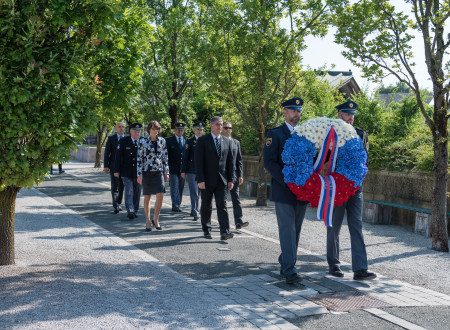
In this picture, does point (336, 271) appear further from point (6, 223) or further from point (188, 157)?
point (188, 157)

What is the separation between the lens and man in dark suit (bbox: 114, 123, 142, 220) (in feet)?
35.5

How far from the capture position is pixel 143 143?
31.2 feet

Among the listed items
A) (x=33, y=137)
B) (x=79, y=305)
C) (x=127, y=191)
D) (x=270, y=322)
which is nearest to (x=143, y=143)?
(x=127, y=191)

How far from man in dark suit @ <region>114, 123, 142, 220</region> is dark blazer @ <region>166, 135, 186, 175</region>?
1.25 meters

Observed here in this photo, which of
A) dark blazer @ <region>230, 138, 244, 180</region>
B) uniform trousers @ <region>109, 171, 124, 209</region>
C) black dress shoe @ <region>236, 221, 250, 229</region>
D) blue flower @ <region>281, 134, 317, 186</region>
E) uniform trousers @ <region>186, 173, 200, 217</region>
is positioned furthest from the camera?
uniform trousers @ <region>109, 171, 124, 209</region>

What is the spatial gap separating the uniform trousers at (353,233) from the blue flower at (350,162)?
0.45 metres

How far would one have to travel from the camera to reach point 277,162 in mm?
6113

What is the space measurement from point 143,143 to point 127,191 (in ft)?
5.72

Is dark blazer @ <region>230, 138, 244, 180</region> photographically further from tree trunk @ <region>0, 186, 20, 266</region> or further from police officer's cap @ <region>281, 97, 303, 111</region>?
tree trunk @ <region>0, 186, 20, 266</region>

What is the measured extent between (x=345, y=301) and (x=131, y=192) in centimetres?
651

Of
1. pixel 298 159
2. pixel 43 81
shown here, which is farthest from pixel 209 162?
pixel 43 81

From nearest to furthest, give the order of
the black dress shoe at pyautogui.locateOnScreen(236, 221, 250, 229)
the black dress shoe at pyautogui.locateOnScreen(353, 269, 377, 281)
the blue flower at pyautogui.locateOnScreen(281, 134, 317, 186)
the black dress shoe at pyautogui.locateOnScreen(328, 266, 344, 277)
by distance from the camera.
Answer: the blue flower at pyautogui.locateOnScreen(281, 134, 317, 186) → the black dress shoe at pyautogui.locateOnScreen(353, 269, 377, 281) → the black dress shoe at pyautogui.locateOnScreen(328, 266, 344, 277) → the black dress shoe at pyautogui.locateOnScreen(236, 221, 250, 229)

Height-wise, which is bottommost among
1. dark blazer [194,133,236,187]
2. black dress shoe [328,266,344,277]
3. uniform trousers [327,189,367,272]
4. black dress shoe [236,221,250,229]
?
black dress shoe [328,266,344,277]

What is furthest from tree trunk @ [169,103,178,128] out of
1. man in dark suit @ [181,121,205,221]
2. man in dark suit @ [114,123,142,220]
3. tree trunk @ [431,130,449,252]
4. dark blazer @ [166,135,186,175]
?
tree trunk @ [431,130,449,252]
